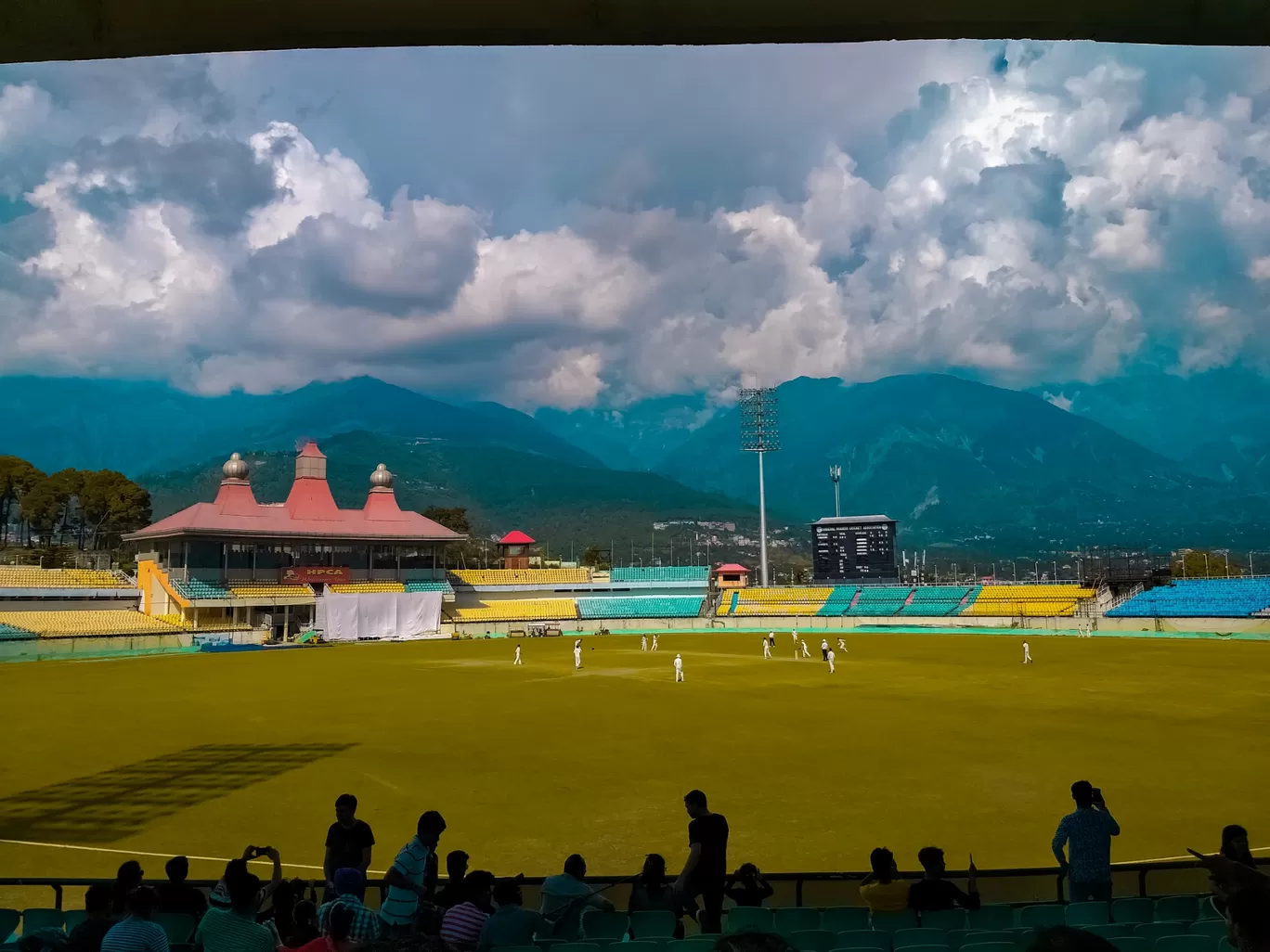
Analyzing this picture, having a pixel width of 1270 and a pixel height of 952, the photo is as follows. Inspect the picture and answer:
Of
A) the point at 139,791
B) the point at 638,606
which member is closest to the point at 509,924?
the point at 139,791

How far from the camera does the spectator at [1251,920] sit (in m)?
2.30

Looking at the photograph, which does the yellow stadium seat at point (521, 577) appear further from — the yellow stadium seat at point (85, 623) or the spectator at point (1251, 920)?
the spectator at point (1251, 920)

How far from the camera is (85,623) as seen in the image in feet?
Answer: 186

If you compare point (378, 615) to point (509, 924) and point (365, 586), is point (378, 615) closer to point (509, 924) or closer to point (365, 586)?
point (365, 586)

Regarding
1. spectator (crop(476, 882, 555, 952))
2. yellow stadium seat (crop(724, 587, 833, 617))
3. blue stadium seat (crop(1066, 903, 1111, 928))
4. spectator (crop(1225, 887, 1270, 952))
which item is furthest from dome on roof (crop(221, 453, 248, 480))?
spectator (crop(1225, 887, 1270, 952))

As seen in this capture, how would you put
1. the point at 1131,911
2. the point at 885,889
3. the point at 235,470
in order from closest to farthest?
the point at 1131,911
the point at 885,889
the point at 235,470

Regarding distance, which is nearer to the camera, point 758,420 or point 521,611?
point 521,611

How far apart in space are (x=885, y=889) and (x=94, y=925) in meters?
5.57

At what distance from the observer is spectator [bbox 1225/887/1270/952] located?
2.30 meters

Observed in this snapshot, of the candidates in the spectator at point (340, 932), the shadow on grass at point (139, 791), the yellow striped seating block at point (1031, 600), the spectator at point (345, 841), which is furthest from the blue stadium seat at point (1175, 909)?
the yellow striped seating block at point (1031, 600)

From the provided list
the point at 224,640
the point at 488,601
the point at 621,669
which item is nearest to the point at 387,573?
the point at 488,601

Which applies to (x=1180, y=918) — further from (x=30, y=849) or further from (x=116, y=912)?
(x=30, y=849)

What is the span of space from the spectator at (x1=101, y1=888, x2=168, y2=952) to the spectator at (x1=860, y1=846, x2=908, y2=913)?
4.96 m

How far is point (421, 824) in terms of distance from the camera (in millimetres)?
6875
